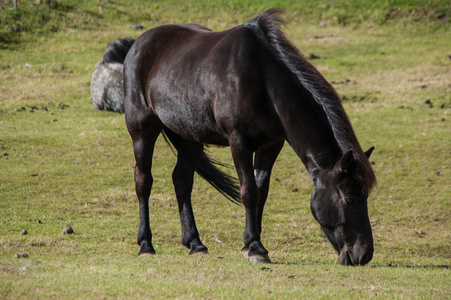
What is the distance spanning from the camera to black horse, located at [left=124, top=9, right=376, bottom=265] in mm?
5266

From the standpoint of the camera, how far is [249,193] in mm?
5727

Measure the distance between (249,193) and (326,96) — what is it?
3.89ft

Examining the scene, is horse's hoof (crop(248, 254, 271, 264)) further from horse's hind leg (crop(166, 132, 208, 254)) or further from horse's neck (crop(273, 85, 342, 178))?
horse's hind leg (crop(166, 132, 208, 254))

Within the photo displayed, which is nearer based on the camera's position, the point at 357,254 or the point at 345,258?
the point at 357,254

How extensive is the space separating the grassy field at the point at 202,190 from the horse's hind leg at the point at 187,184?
0.22 m

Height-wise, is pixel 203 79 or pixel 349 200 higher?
pixel 203 79

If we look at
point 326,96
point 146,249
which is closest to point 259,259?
point 146,249

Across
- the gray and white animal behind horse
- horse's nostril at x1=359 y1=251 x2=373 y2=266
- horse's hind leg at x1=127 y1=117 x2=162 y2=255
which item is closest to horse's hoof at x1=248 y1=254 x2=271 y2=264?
horse's nostril at x1=359 y1=251 x2=373 y2=266

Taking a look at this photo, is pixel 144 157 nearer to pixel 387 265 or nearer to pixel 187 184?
pixel 187 184

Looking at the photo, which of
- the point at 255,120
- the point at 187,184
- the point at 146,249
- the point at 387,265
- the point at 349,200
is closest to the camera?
the point at 349,200

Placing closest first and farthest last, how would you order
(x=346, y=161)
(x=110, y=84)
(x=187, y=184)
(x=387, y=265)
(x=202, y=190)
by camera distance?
1. (x=346, y=161)
2. (x=387, y=265)
3. (x=187, y=184)
4. (x=202, y=190)
5. (x=110, y=84)

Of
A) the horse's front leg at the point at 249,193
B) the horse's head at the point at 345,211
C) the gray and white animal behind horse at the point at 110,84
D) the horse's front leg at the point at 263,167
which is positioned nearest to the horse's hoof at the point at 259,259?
the horse's front leg at the point at 249,193

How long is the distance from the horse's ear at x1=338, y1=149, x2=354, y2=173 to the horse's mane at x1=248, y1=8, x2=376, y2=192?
9 cm

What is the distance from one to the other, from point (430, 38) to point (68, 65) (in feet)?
39.5
